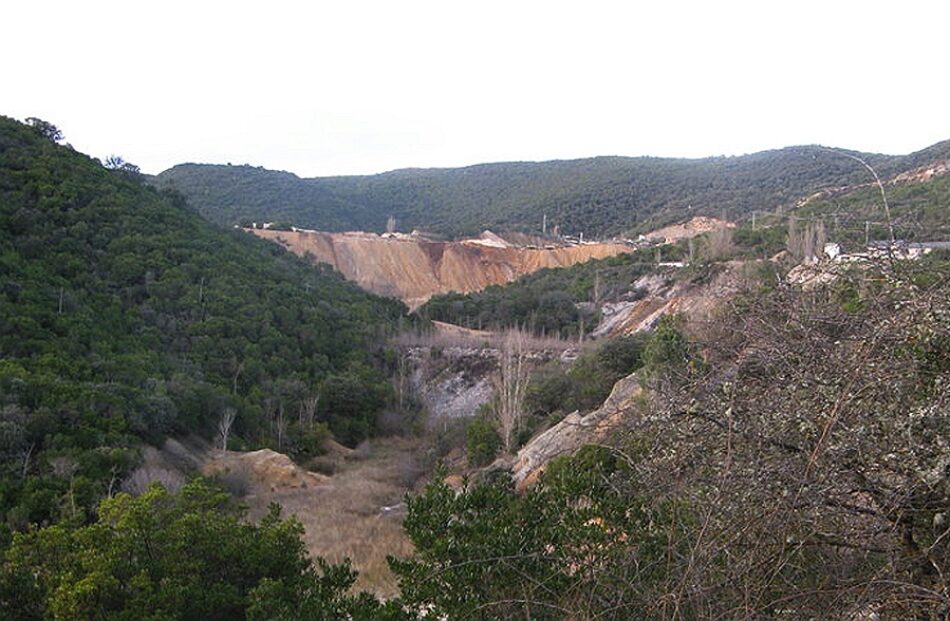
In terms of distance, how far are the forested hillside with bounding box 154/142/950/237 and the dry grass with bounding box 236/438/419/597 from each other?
3924cm

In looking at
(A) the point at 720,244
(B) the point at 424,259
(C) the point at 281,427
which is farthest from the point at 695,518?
(B) the point at 424,259

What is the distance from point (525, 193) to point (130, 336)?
196 feet

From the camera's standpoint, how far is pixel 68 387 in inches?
709

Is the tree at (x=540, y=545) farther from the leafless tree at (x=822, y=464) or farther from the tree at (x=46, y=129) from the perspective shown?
the tree at (x=46, y=129)

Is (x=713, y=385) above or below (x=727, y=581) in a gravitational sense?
above

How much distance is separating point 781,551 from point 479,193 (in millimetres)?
83096

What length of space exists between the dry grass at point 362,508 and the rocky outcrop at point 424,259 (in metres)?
28.6

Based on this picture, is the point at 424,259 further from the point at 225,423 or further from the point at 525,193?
the point at 225,423

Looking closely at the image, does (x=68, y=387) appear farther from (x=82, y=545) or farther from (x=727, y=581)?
(x=727, y=581)

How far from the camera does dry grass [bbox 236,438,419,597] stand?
482 inches

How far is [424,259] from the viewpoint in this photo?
189 feet

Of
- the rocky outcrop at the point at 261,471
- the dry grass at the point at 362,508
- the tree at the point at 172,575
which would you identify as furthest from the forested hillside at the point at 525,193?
the tree at the point at 172,575

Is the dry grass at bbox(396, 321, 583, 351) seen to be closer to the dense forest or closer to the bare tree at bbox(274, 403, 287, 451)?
the bare tree at bbox(274, 403, 287, 451)

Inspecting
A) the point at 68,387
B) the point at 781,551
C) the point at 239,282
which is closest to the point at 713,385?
the point at 781,551
